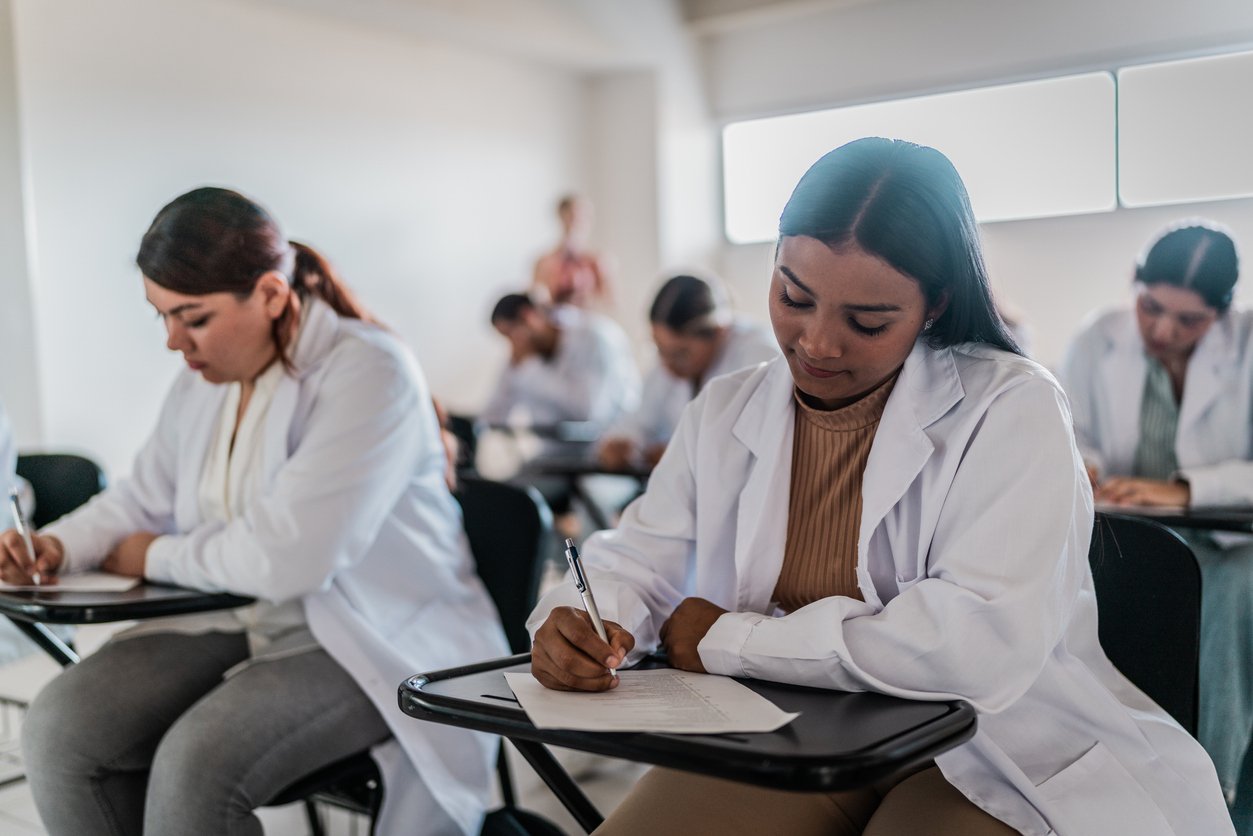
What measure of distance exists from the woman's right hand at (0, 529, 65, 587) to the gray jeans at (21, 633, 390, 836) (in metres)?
0.17

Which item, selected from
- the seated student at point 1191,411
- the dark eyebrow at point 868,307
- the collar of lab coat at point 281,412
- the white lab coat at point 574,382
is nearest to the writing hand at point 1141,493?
the seated student at point 1191,411

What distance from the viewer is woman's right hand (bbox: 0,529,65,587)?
1900 mm

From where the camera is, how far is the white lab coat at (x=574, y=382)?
5.55m

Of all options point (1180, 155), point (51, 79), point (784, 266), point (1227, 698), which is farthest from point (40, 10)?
point (1180, 155)

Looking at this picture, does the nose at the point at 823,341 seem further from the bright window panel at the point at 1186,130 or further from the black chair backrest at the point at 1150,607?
the bright window panel at the point at 1186,130

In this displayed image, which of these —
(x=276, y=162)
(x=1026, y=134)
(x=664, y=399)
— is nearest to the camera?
(x=664, y=399)

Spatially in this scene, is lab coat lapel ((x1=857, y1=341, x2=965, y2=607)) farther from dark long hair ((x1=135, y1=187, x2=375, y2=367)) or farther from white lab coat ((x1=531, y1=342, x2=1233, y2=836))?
dark long hair ((x1=135, y1=187, x2=375, y2=367))

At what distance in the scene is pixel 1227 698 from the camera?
221 cm

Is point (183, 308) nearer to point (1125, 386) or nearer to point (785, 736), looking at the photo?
point (785, 736)

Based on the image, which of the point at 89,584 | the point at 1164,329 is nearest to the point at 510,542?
the point at 89,584

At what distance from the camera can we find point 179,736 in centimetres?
164

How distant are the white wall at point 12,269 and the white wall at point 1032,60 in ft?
11.2

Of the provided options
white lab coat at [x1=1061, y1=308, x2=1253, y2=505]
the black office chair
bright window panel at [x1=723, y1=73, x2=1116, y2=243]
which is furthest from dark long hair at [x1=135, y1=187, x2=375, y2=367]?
bright window panel at [x1=723, y1=73, x2=1116, y2=243]

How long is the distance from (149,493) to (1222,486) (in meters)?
2.14
